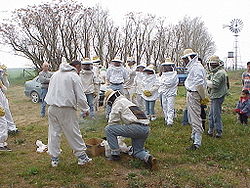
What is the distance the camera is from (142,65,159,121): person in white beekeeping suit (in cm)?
1002

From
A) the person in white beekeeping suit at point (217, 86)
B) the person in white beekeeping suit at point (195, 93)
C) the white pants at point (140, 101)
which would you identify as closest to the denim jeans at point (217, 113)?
the person in white beekeeping suit at point (217, 86)

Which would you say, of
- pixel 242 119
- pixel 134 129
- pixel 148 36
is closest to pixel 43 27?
pixel 148 36

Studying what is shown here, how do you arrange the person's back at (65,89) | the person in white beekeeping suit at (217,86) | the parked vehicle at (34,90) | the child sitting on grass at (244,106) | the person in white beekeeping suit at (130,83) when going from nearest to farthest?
1. the person's back at (65,89)
2. the person in white beekeeping suit at (217,86)
3. the child sitting on grass at (244,106)
4. the person in white beekeeping suit at (130,83)
5. the parked vehicle at (34,90)

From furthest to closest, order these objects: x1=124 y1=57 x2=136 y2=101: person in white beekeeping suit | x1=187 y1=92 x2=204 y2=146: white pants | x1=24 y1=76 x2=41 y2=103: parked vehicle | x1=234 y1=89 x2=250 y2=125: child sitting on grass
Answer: x1=24 y1=76 x2=41 y2=103: parked vehicle
x1=124 y1=57 x2=136 y2=101: person in white beekeeping suit
x1=234 y1=89 x2=250 y2=125: child sitting on grass
x1=187 y1=92 x2=204 y2=146: white pants

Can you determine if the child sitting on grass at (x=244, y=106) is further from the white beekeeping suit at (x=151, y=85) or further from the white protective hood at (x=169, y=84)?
the white beekeeping suit at (x=151, y=85)

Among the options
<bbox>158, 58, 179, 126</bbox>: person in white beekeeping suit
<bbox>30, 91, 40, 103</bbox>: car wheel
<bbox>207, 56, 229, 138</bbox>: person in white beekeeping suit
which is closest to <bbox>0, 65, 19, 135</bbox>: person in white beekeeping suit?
<bbox>158, 58, 179, 126</bbox>: person in white beekeeping suit

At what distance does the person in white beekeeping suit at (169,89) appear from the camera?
357 inches

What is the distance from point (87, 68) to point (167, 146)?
14.5 ft

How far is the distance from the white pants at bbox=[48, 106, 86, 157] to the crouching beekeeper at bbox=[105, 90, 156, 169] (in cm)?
60

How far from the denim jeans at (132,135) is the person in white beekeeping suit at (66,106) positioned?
0.56 metres

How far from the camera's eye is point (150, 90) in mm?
10062

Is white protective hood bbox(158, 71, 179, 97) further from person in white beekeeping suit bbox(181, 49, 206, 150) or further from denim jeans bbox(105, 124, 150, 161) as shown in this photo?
denim jeans bbox(105, 124, 150, 161)

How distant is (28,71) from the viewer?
37.0 m

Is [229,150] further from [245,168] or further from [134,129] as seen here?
[134,129]
